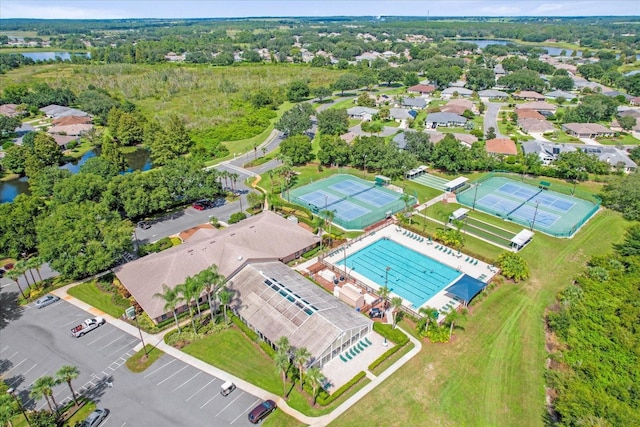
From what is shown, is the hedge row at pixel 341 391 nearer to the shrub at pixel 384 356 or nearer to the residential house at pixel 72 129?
the shrub at pixel 384 356

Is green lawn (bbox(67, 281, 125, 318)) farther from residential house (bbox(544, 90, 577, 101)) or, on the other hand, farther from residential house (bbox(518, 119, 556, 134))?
residential house (bbox(544, 90, 577, 101))

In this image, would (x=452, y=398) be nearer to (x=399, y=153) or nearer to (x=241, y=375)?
(x=241, y=375)

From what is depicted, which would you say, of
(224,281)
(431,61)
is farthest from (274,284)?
(431,61)

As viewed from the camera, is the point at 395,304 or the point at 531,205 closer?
the point at 395,304

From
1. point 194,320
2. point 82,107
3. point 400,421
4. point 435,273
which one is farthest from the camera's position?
point 82,107

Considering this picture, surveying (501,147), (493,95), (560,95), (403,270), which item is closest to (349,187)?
(403,270)

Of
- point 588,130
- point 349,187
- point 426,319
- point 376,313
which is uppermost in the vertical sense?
point 588,130

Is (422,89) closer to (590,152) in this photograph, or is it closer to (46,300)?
(590,152)
